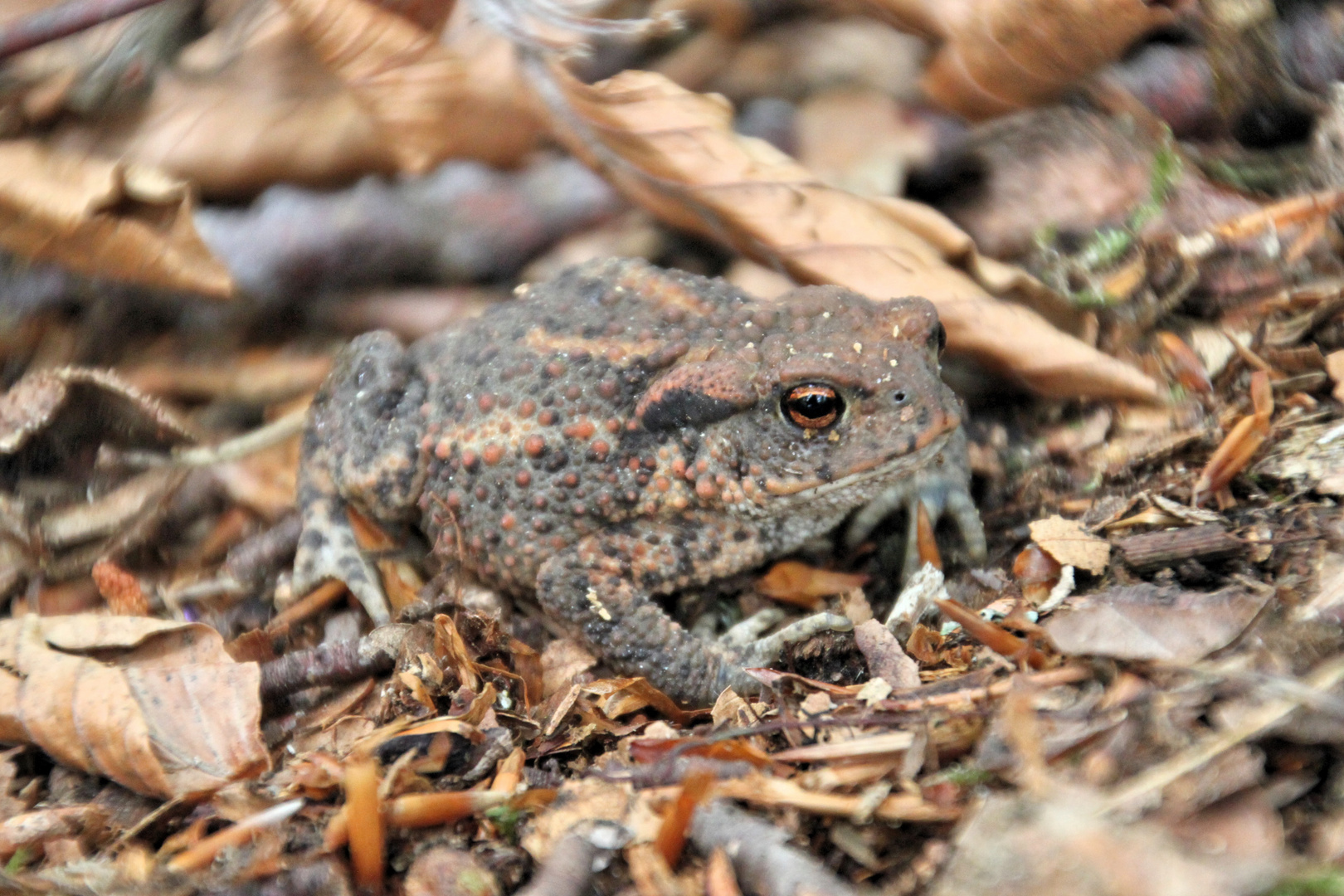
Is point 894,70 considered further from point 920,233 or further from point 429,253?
point 429,253

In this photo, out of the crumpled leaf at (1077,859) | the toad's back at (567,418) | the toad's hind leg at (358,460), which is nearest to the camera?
the crumpled leaf at (1077,859)

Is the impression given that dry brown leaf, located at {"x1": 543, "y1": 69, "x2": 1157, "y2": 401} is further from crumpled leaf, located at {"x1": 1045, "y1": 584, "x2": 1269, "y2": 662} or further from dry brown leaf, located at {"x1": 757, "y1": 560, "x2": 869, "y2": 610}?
crumpled leaf, located at {"x1": 1045, "y1": 584, "x2": 1269, "y2": 662}

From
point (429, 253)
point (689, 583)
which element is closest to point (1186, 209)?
point (689, 583)

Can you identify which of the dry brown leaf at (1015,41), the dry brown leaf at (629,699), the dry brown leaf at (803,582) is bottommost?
the dry brown leaf at (803,582)

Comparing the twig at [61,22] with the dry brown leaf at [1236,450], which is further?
the twig at [61,22]

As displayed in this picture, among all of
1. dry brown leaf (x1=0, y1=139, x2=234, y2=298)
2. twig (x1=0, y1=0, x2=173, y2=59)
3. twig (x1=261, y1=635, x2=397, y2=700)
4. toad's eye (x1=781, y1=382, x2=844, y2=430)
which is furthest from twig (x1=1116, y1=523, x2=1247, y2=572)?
twig (x1=0, y1=0, x2=173, y2=59)

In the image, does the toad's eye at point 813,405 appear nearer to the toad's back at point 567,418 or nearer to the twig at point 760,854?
the toad's back at point 567,418

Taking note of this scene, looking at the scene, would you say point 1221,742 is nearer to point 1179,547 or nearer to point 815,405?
point 1179,547

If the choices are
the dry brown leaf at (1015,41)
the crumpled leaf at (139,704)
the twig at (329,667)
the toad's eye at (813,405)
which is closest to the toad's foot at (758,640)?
the toad's eye at (813,405)
